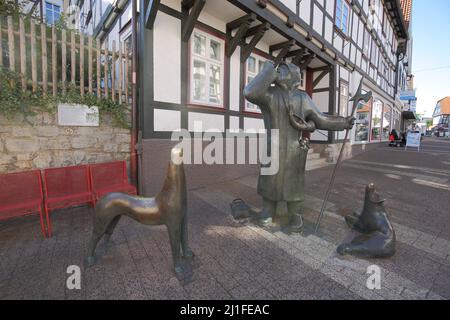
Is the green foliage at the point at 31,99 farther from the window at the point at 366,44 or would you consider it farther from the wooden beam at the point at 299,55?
the window at the point at 366,44

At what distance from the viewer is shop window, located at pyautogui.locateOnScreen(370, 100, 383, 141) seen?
1348 cm

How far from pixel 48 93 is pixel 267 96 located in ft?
10.2

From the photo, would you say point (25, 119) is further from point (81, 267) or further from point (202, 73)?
point (202, 73)

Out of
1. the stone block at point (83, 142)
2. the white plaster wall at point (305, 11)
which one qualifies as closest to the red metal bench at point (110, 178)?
the stone block at point (83, 142)

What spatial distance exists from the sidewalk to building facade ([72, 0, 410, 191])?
1844 millimetres

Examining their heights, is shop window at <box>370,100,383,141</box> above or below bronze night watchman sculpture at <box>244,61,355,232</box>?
above

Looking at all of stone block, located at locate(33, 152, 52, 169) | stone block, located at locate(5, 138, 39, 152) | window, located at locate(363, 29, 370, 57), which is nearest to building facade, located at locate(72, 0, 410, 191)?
stone block, located at locate(33, 152, 52, 169)

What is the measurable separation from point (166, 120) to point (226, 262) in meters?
3.04

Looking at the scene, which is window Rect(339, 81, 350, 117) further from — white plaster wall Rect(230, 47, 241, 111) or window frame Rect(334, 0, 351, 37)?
white plaster wall Rect(230, 47, 241, 111)

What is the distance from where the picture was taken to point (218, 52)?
5.23m

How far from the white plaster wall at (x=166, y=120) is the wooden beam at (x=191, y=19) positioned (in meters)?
1.49

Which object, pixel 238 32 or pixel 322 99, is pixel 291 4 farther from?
pixel 322 99

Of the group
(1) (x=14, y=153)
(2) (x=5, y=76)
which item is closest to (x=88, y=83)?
(2) (x=5, y=76)

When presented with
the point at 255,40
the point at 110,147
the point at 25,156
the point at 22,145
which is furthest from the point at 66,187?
the point at 255,40
